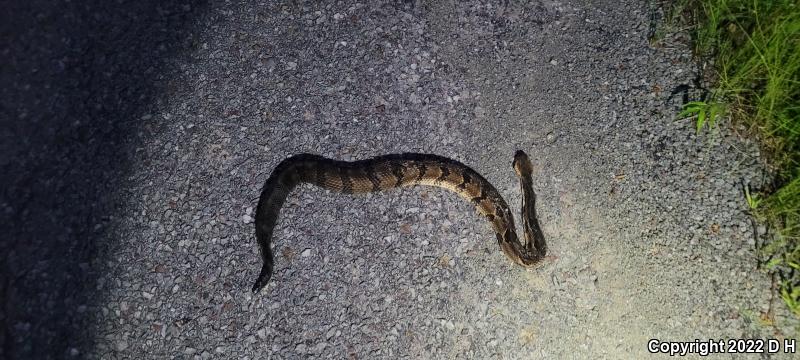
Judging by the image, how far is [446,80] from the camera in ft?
18.6

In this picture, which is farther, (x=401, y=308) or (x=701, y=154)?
(x=701, y=154)

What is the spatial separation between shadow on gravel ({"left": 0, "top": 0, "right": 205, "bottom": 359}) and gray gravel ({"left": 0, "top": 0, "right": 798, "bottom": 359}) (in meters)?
0.02

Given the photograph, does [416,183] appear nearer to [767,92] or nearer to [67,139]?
[67,139]

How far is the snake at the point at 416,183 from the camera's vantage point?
15.9 feet

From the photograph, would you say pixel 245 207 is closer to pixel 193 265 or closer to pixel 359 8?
pixel 193 265

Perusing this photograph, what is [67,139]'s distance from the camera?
4918mm

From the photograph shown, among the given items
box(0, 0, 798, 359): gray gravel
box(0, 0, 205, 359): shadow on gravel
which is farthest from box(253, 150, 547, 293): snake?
box(0, 0, 205, 359): shadow on gravel

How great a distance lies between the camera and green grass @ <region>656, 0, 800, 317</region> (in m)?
4.72

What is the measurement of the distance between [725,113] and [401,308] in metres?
3.95

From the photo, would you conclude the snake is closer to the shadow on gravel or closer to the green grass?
the shadow on gravel

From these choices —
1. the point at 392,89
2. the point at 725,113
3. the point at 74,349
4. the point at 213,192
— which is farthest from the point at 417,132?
the point at 74,349

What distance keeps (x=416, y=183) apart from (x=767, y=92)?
11.9 ft

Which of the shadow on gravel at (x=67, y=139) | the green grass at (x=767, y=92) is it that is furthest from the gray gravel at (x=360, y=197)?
the green grass at (x=767, y=92)

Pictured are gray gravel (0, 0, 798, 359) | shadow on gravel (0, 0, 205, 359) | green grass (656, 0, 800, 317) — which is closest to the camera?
shadow on gravel (0, 0, 205, 359)
